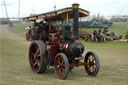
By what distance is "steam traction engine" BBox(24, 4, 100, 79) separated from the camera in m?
6.13

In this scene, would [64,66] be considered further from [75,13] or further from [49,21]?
[49,21]

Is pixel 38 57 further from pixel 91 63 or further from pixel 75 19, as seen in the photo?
pixel 75 19

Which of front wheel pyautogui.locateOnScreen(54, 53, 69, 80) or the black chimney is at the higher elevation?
the black chimney

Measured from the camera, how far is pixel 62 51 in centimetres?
656

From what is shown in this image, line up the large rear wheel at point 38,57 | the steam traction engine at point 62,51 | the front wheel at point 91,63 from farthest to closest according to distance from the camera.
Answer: the large rear wheel at point 38,57, the front wheel at point 91,63, the steam traction engine at point 62,51

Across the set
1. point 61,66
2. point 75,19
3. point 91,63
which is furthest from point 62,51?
point 75,19

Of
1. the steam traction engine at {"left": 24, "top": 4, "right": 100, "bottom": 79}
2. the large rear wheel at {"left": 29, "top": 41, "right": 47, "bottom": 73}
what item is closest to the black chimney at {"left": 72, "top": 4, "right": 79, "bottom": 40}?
the steam traction engine at {"left": 24, "top": 4, "right": 100, "bottom": 79}

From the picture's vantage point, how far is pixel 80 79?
19.8 ft

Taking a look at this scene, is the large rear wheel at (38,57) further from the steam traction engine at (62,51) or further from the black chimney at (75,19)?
the black chimney at (75,19)

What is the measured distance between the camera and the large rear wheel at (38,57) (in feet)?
21.6

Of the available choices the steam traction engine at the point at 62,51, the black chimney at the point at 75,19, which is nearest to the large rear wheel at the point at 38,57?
the steam traction engine at the point at 62,51

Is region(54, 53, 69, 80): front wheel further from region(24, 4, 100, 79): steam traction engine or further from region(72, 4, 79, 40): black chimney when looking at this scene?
region(72, 4, 79, 40): black chimney

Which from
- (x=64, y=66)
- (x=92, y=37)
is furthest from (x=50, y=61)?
(x=92, y=37)

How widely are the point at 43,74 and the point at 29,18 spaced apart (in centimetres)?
228
